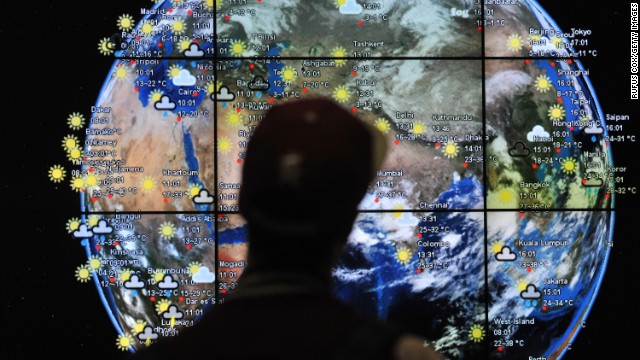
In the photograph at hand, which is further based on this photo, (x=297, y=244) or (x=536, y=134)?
(x=536, y=134)

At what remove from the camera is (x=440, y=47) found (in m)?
2.39

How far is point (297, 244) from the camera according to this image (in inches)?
34.8

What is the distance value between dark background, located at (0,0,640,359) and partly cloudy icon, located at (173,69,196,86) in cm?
21

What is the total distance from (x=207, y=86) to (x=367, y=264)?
2.30 ft

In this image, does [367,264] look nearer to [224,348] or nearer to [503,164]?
[503,164]

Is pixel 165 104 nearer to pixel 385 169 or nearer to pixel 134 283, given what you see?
pixel 134 283

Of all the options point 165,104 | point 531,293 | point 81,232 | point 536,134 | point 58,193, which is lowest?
point 531,293

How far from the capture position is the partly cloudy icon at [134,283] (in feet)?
7.61

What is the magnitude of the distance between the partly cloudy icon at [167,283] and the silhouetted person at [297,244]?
4.86 feet

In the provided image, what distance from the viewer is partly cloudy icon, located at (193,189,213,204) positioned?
233cm

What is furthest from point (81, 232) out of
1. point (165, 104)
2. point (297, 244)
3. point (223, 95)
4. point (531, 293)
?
point (297, 244)

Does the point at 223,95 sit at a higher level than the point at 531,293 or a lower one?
higher

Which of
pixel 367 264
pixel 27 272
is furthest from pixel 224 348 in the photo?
pixel 27 272

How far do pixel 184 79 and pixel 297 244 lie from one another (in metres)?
1.57
